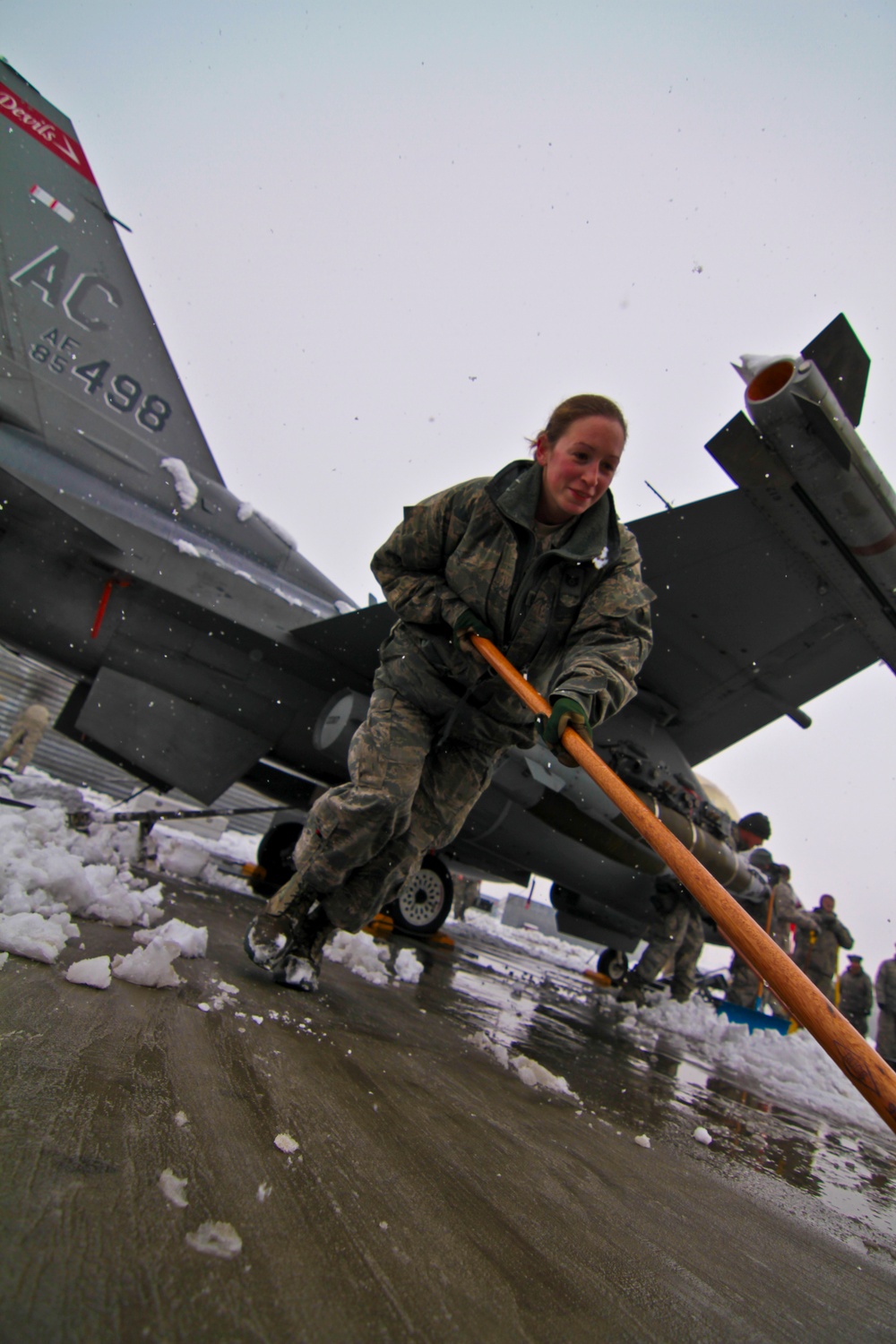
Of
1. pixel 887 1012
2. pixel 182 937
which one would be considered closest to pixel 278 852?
pixel 182 937

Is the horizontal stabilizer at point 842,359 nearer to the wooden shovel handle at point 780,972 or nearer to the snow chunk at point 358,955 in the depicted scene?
the wooden shovel handle at point 780,972

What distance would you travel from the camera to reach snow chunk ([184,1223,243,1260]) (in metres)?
0.67

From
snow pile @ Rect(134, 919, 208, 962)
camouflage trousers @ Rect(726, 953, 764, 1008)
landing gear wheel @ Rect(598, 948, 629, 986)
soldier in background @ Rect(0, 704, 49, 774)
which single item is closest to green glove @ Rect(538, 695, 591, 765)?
snow pile @ Rect(134, 919, 208, 962)

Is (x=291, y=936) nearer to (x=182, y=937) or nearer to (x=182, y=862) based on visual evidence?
(x=182, y=937)

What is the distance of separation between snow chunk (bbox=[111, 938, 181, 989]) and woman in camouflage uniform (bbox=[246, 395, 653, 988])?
0.50 m

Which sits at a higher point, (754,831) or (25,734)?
(754,831)

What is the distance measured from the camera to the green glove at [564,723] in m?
1.62

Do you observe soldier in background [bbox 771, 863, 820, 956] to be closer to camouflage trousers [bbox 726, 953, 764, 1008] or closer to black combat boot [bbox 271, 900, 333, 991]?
camouflage trousers [bbox 726, 953, 764, 1008]

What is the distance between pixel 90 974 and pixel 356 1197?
838 mm

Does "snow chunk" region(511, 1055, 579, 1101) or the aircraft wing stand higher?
the aircraft wing

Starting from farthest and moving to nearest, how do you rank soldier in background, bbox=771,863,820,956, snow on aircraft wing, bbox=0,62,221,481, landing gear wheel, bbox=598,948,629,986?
landing gear wheel, bbox=598,948,629,986 < soldier in background, bbox=771,863,820,956 < snow on aircraft wing, bbox=0,62,221,481

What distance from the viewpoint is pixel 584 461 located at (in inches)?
79.7

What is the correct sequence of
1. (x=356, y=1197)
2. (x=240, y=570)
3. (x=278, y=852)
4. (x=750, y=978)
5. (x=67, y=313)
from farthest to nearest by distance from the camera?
(x=750, y=978), (x=278, y=852), (x=240, y=570), (x=67, y=313), (x=356, y=1197)

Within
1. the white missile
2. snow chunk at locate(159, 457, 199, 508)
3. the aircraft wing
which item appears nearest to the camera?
the white missile
